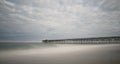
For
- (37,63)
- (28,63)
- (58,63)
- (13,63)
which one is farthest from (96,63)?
(13,63)

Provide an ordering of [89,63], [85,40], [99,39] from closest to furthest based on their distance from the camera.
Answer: [89,63] → [99,39] → [85,40]

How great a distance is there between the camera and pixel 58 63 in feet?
15.5

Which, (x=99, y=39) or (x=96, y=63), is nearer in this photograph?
(x=96, y=63)

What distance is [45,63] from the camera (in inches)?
188

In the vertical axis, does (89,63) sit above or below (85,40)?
above

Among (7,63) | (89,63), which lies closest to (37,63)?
(7,63)

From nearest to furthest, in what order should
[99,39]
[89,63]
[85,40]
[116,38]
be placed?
[89,63] → [116,38] → [99,39] → [85,40]

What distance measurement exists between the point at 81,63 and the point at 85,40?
108 ft

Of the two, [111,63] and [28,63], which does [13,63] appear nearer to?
[28,63]

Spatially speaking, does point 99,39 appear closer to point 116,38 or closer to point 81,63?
point 116,38

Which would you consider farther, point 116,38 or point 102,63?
point 116,38

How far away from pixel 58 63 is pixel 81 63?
1.06 m

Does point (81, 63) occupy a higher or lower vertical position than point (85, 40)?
higher

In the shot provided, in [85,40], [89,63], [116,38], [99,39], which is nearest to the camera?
[89,63]
